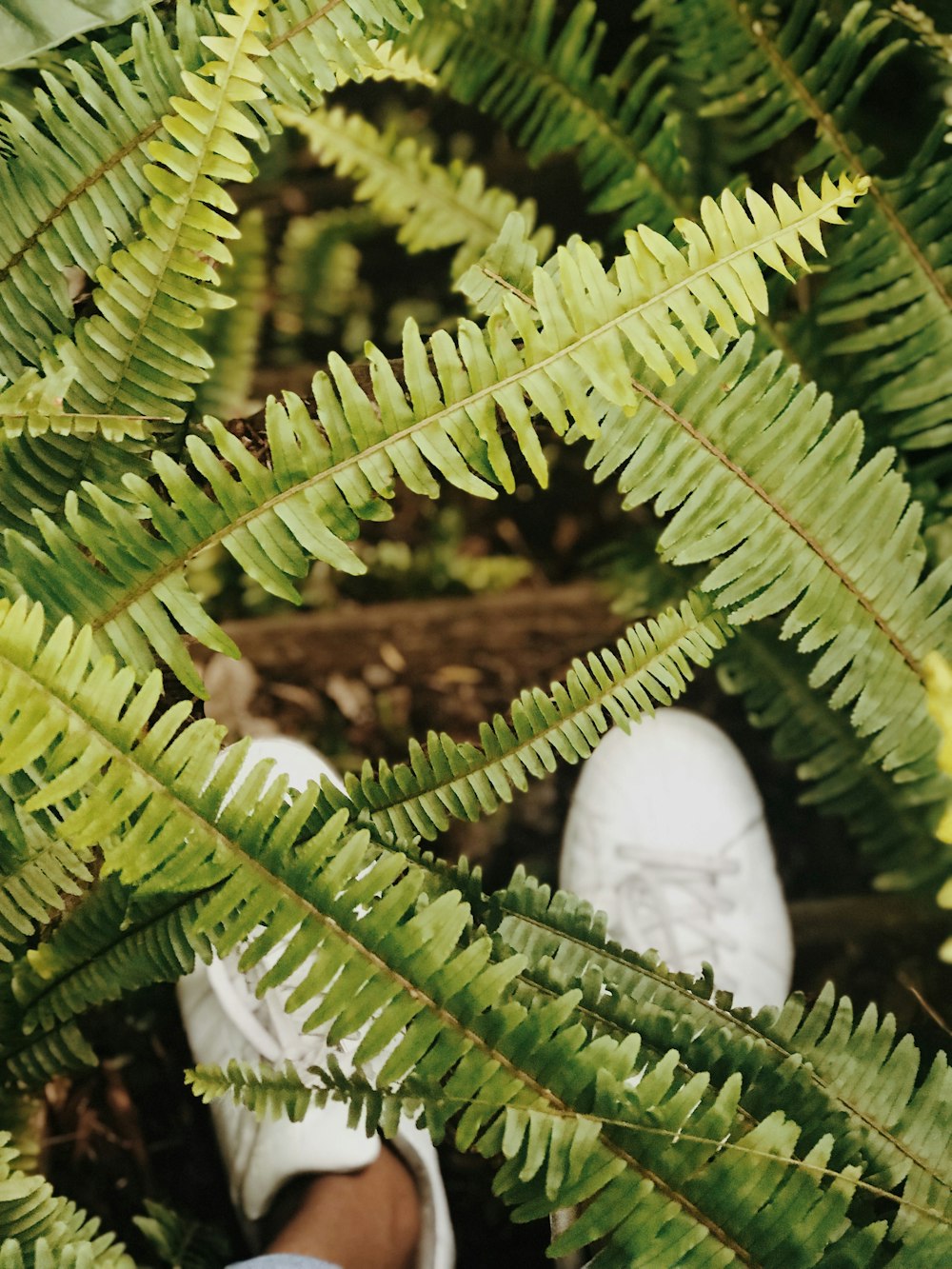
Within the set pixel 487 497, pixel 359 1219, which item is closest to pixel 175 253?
pixel 487 497

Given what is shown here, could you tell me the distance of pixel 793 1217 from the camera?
62 centimetres

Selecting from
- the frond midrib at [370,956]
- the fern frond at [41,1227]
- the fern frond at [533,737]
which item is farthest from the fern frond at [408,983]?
the fern frond at [41,1227]

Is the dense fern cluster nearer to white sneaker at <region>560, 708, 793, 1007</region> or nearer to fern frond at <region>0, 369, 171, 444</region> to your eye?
fern frond at <region>0, 369, 171, 444</region>

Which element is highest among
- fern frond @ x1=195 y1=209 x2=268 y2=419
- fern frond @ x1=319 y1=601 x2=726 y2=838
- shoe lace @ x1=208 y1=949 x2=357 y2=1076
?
fern frond @ x1=195 y1=209 x2=268 y2=419

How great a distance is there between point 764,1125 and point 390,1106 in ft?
0.87

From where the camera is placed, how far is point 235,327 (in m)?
1.33

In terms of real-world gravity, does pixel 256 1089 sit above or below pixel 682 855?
below

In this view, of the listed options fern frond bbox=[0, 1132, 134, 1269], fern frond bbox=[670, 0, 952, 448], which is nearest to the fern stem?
fern frond bbox=[670, 0, 952, 448]

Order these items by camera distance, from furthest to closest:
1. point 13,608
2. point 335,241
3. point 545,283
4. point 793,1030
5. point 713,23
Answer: point 335,241 < point 713,23 < point 793,1030 < point 545,283 < point 13,608

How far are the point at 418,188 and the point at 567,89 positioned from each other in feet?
0.75

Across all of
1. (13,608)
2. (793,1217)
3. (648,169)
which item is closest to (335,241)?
(648,169)

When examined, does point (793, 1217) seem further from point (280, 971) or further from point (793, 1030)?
point (280, 971)

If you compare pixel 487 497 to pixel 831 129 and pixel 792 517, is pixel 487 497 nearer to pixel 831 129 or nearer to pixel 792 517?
pixel 792 517

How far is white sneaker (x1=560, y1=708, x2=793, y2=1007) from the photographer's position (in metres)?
1.44
